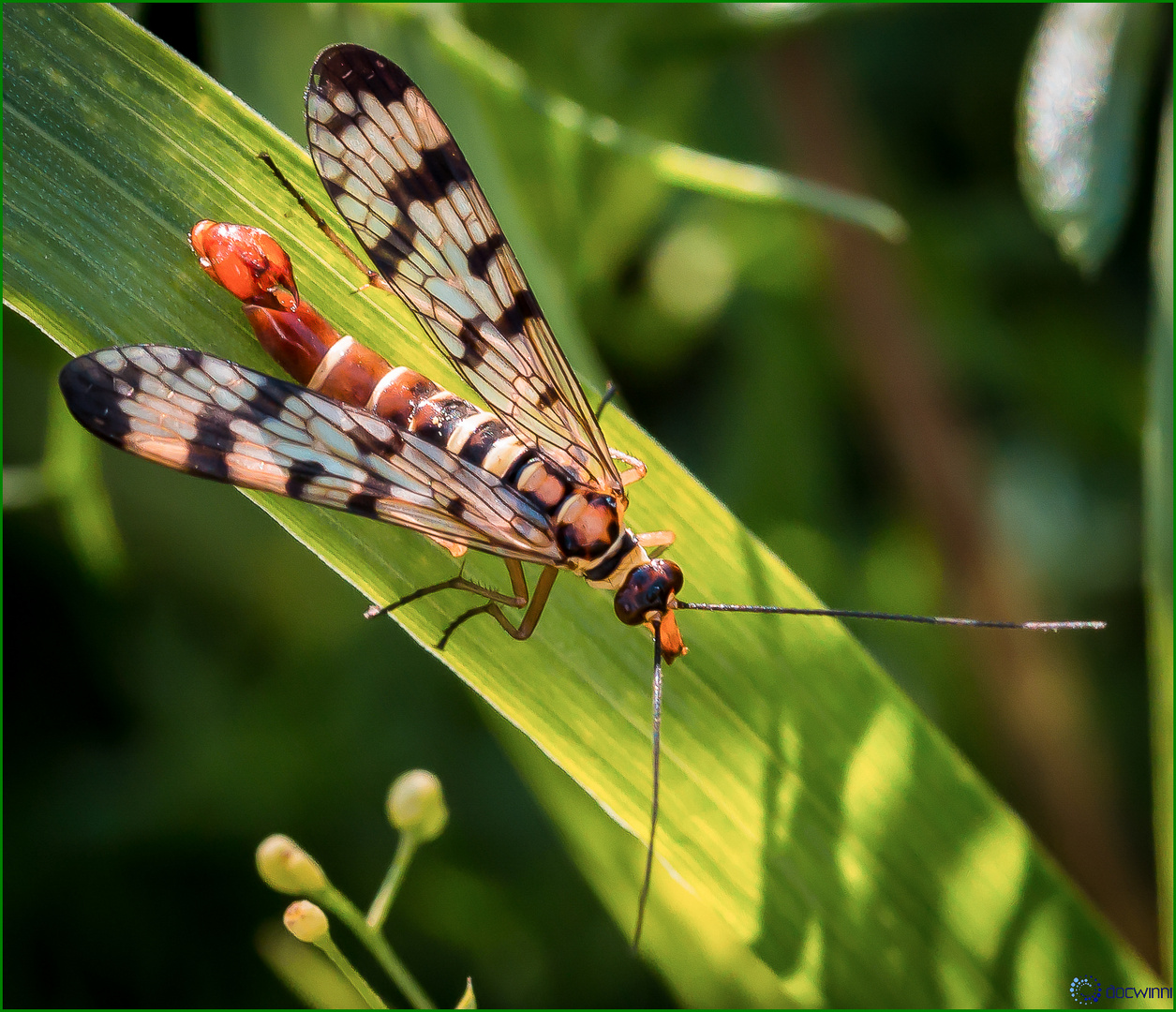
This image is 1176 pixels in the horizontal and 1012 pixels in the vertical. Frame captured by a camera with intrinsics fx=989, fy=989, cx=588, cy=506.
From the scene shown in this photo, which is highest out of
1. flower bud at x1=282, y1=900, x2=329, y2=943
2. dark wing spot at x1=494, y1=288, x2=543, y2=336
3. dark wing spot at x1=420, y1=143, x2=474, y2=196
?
dark wing spot at x1=420, y1=143, x2=474, y2=196

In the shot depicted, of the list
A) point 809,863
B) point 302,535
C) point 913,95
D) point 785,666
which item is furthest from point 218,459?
point 913,95

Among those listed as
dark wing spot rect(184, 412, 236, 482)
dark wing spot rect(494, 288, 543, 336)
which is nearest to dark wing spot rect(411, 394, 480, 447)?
dark wing spot rect(494, 288, 543, 336)

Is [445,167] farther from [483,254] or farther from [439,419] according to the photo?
[439,419]

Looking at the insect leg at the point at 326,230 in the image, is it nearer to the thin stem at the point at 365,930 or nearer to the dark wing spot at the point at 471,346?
the dark wing spot at the point at 471,346

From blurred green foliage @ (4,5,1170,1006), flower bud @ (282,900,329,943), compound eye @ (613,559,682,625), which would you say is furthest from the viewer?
blurred green foliage @ (4,5,1170,1006)

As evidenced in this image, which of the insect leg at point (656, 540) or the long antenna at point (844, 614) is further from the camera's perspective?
the insect leg at point (656, 540)
